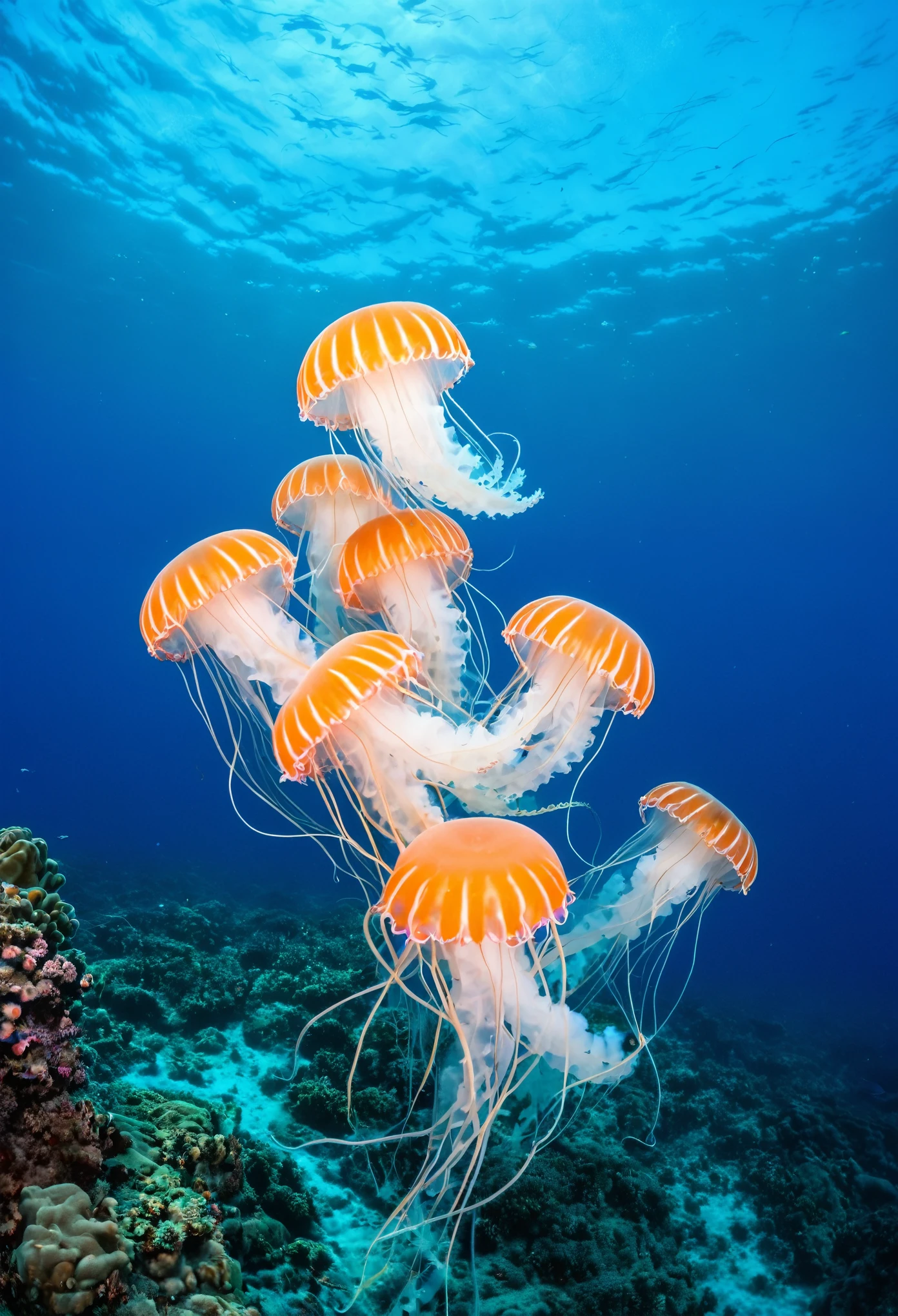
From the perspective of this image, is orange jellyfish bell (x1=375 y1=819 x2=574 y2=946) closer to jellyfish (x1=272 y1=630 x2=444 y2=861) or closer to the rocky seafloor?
jellyfish (x1=272 y1=630 x2=444 y2=861)

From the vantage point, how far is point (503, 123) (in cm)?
1516

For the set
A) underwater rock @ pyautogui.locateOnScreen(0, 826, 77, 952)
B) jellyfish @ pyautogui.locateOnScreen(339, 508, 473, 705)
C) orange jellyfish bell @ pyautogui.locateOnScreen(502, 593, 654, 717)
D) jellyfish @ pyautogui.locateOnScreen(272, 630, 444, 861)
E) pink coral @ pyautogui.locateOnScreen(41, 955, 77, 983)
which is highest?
jellyfish @ pyautogui.locateOnScreen(339, 508, 473, 705)

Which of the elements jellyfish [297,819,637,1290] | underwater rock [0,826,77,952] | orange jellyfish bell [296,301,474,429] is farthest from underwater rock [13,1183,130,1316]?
orange jellyfish bell [296,301,474,429]

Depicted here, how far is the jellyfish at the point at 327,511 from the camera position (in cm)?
407

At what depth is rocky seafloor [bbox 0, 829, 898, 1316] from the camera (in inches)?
94.0

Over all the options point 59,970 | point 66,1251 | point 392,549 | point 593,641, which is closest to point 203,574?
point 392,549

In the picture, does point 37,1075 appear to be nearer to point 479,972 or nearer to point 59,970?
point 59,970

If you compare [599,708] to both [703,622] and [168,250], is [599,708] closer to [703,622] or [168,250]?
[168,250]

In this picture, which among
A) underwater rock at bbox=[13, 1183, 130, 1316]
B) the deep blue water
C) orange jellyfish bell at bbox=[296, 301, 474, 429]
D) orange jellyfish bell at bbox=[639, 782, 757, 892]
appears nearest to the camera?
underwater rock at bbox=[13, 1183, 130, 1316]

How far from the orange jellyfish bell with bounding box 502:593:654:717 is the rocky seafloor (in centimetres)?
247

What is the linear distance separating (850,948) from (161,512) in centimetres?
5122

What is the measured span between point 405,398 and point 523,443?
3054 cm

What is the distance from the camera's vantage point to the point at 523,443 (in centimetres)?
3275

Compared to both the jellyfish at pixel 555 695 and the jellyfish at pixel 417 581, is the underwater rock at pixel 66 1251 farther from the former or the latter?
the jellyfish at pixel 417 581
